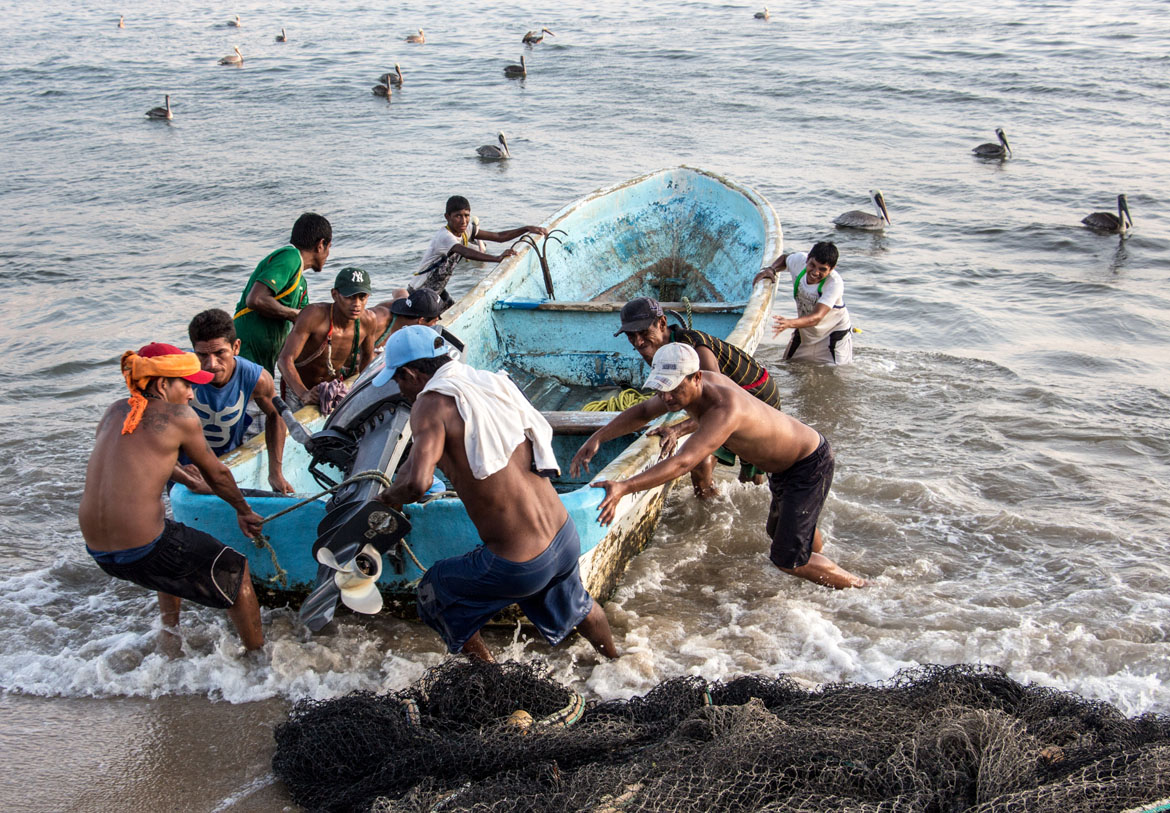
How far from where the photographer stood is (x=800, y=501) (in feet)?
15.7

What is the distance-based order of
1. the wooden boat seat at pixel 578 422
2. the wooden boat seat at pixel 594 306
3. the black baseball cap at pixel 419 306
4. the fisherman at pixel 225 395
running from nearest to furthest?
the fisherman at pixel 225 395, the black baseball cap at pixel 419 306, the wooden boat seat at pixel 578 422, the wooden boat seat at pixel 594 306

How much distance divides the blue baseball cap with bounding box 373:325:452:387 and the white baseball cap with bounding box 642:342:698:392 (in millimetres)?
959

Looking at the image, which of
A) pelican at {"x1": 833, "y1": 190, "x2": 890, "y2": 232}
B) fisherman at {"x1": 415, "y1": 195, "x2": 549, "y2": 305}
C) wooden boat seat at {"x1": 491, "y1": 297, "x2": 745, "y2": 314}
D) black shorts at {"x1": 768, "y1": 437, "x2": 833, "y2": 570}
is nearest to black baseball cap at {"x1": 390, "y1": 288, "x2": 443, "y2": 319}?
wooden boat seat at {"x1": 491, "y1": 297, "x2": 745, "y2": 314}

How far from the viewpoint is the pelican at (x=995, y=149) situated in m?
15.0

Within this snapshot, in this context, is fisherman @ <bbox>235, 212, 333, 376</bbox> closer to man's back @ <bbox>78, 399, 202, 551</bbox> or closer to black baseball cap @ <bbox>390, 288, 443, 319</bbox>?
black baseball cap @ <bbox>390, 288, 443, 319</bbox>

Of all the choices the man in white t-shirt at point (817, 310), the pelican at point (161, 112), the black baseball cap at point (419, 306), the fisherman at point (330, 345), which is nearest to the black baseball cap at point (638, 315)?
the black baseball cap at point (419, 306)

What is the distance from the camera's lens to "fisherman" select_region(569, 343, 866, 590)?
4.16 m

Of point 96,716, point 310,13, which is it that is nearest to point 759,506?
point 96,716

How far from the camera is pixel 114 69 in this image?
27016 mm

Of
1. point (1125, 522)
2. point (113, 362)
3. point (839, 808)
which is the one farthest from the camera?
point (113, 362)

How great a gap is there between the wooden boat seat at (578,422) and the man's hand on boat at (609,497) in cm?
111

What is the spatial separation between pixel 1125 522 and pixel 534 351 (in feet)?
13.7

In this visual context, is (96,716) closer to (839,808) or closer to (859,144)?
(839,808)

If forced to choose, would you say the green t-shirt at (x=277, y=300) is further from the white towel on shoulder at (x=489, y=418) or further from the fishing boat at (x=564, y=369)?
the white towel on shoulder at (x=489, y=418)
